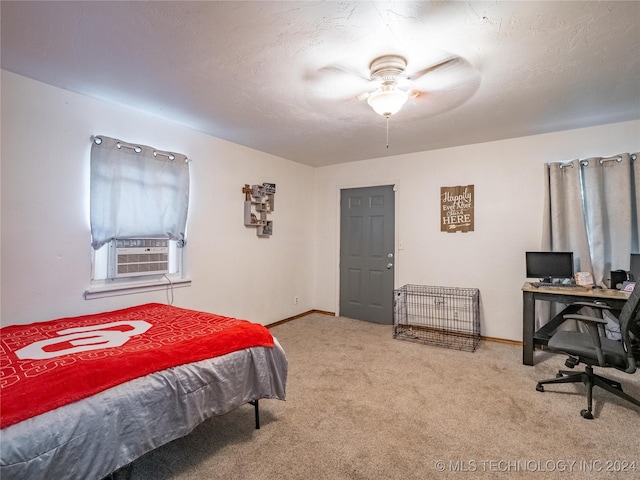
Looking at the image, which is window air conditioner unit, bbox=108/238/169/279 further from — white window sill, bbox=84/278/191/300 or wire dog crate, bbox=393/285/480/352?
wire dog crate, bbox=393/285/480/352

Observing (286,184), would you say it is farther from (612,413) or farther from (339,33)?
(612,413)

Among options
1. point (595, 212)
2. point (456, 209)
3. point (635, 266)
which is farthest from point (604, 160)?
point (456, 209)

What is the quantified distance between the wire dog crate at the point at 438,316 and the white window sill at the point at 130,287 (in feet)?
8.47

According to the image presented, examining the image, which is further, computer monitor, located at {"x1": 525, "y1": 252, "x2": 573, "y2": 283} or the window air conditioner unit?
computer monitor, located at {"x1": 525, "y1": 252, "x2": 573, "y2": 283}

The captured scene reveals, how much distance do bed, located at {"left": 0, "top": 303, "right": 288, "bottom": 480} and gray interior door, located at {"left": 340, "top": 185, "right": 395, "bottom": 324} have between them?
107 inches

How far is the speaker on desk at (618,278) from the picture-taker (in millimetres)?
2957

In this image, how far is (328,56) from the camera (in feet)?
6.64

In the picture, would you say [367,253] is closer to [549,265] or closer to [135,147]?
[549,265]

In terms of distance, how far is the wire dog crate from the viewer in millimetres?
3893

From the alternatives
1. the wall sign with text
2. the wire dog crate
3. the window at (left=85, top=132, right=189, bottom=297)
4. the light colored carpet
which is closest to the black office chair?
the light colored carpet

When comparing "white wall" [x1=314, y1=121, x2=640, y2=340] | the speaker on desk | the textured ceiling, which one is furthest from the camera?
"white wall" [x1=314, y1=121, x2=640, y2=340]

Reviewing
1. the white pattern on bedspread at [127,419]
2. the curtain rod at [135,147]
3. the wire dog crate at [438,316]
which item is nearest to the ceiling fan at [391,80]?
the curtain rod at [135,147]

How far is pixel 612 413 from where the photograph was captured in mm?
2193

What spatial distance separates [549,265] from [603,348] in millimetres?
1264
